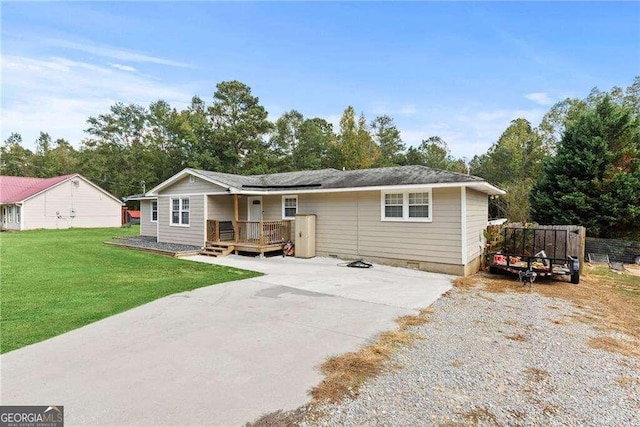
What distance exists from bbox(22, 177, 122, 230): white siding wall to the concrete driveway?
26.7 meters

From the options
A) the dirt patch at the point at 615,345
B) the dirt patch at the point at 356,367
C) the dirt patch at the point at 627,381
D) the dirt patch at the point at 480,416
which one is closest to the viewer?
the dirt patch at the point at 480,416

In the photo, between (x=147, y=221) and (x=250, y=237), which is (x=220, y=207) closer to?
(x=250, y=237)

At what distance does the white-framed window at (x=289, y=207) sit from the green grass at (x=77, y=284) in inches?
157

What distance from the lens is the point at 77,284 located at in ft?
23.6

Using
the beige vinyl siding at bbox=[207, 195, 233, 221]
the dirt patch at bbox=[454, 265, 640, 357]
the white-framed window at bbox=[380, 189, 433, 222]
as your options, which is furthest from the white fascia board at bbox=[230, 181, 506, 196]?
the dirt patch at bbox=[454, 265, 640, 357]

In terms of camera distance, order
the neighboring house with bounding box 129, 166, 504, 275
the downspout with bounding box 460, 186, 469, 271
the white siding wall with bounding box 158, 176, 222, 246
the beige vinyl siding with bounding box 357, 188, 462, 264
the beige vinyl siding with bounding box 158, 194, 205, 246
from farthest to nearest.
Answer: the beige vinyl siding with bounding box 158, 194, 205, 246, the white siding wall with bounding box 158, 176, 222, 246, the neighboring house with bounding box 129, 166, 504, 275, the beige vinyl siding with bounding box 357, 188, 462, 264, the downspout with bounding box 460, 186, 469, 271

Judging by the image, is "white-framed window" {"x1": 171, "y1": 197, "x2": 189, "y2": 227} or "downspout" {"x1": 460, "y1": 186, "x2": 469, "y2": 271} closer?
"downspout" {"x1": 460, "y1": 186, "x2": 469, "y2": 271}

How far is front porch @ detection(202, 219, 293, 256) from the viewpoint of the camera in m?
12.1

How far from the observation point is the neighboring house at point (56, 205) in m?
24.7

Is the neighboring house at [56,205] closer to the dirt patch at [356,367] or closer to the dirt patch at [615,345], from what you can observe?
the dirt patch at [356,367]

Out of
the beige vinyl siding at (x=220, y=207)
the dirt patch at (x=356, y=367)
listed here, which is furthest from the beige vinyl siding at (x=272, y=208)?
the dirt patch at (x=356, y=367)

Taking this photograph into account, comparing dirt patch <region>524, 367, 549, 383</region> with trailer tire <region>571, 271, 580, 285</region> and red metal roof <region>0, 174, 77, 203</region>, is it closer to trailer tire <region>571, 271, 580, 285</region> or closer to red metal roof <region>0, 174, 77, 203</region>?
trailer tire <region>571, 271, 580, 285</region>

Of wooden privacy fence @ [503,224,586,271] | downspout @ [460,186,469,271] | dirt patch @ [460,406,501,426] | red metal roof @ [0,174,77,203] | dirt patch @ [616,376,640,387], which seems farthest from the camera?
red metal roof @ [0,174,77,203]

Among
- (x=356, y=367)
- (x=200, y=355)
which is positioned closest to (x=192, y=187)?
(x=200, y=355)
